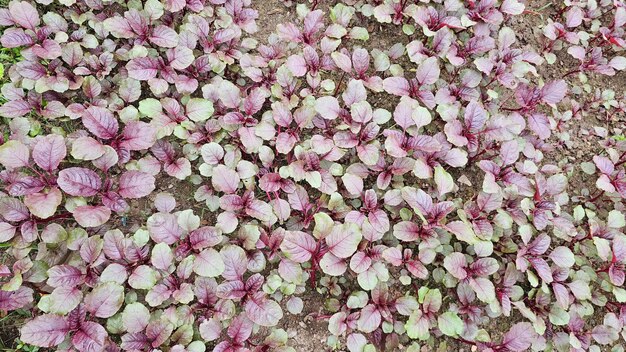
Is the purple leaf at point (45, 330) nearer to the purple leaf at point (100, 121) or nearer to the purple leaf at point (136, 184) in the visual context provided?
the purple leaf at point (136, 184)

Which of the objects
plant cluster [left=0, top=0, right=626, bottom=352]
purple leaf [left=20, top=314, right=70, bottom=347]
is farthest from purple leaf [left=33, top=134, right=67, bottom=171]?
purple leaf [left=20, top=314, right=70, bottom=347]

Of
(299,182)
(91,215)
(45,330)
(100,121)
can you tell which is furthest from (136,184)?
(299,182)

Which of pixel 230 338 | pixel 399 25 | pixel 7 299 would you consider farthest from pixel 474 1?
pixel 7 299

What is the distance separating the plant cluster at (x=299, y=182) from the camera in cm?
262

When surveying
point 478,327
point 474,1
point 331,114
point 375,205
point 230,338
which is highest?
point 474,1

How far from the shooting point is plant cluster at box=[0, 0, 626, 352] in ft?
8.59

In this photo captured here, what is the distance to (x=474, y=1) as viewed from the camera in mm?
3617

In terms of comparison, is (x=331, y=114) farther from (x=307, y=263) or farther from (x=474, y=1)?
(x=474, y=1)

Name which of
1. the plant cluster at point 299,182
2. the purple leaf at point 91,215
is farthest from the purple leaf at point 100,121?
the purple leaf at point 91,215

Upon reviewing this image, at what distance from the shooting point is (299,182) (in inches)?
122

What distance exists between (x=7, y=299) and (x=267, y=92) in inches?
74.0

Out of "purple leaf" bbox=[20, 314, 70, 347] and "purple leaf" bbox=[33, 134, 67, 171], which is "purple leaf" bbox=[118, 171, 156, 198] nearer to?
"purple leaf" bbox=[33, 134, 67, 171]

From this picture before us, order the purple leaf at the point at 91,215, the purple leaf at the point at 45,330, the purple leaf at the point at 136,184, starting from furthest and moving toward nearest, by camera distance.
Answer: the purple leaf at the point at 136,184, the purple leaf at the point at 91,215, the purple leaf at the point at 45,330

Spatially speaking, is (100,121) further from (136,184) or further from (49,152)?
(136,184)
